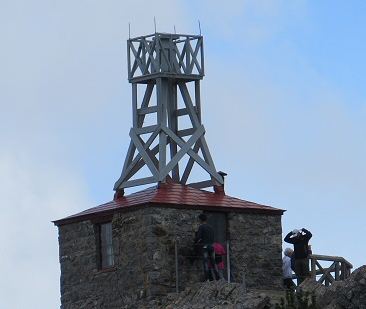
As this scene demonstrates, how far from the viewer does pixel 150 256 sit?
4269 centimetres

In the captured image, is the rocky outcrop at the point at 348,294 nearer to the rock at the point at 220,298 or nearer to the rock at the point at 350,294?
the rock at the point at 350,294

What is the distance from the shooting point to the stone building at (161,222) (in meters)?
42.9

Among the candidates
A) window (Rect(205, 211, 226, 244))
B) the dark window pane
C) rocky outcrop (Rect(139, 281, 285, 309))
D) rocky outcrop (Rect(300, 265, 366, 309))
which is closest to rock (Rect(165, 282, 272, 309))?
rocky outcrop (Rect(139, 281, 285, 309))

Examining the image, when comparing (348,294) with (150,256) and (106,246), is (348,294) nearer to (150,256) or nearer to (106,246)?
(150,256)

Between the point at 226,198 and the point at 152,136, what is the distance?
248 cm

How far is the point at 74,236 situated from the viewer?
45156mm

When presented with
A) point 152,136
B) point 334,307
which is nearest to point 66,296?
point 152,136

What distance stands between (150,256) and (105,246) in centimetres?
201

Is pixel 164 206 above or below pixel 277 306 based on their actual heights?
above

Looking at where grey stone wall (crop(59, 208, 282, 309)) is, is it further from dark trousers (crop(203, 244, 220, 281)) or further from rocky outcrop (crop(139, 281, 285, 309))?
dark trousers (crop(203, 244, 220, 281))

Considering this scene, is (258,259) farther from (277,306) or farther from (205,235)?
(277,306)

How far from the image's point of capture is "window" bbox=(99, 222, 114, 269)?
4412 centimetres

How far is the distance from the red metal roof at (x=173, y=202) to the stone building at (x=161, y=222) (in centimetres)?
2

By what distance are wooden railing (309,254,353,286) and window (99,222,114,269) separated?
16.5 feet
